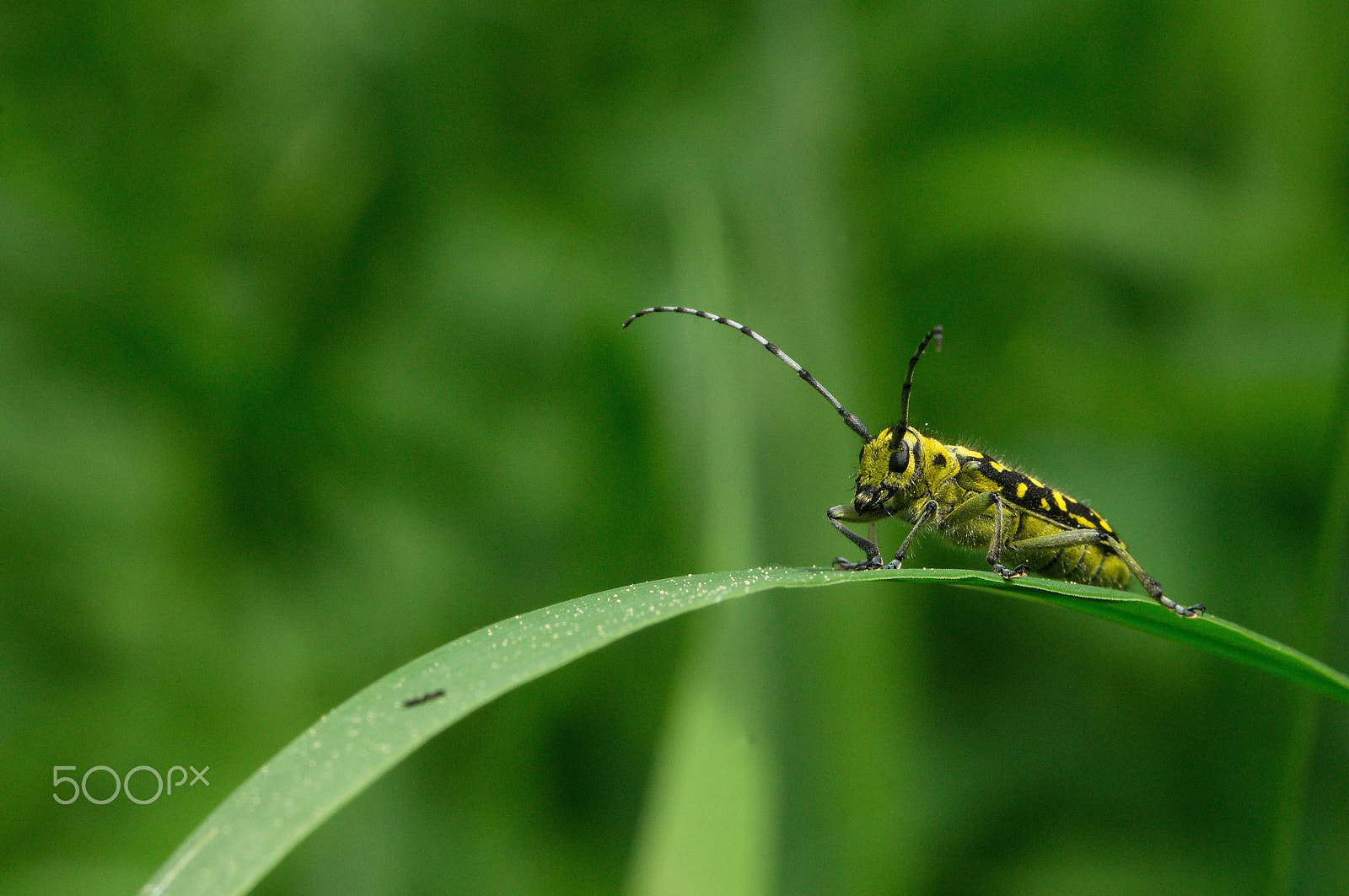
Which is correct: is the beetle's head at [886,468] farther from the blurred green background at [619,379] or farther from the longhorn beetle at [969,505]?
the blurred green background at [619,379]

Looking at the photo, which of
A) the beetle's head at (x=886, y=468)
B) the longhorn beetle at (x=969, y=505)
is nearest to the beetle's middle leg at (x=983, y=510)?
the longhorn beetle at (x=969, y=505)

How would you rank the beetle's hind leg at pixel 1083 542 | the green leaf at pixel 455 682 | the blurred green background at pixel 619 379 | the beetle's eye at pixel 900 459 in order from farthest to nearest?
the blurred green background at pixel 619 379, the beetle's eye at pixel 900 459, the beetle's hind leg at pixel 1083 542, the green leaf at pixel 455 682

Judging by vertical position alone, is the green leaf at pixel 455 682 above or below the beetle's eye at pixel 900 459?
below

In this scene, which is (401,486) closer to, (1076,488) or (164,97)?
(164,97)

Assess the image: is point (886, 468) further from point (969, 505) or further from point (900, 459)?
point (969, 505)

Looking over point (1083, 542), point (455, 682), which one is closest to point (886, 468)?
point (1083, 542)

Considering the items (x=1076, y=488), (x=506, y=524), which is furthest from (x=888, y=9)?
(x=506, y=524)
